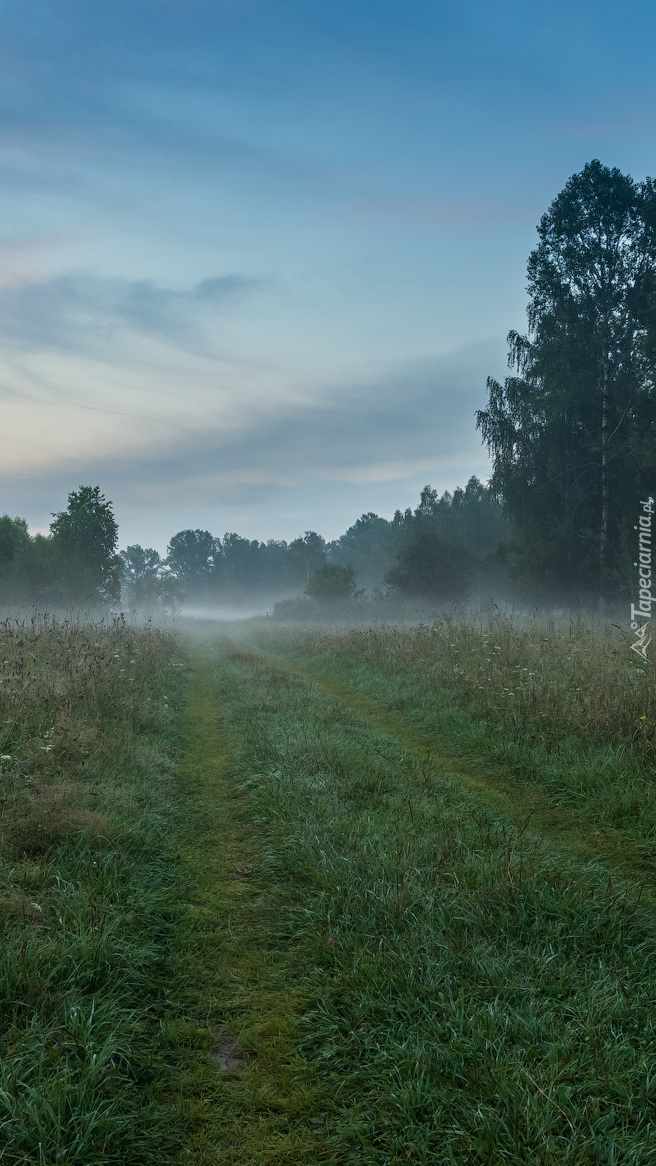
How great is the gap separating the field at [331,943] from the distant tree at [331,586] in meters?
35.5

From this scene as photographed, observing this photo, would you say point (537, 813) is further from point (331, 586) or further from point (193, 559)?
point (193, 559)

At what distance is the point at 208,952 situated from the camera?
3695 mm

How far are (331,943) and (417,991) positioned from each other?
2.24 feet

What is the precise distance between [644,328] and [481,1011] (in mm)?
25584

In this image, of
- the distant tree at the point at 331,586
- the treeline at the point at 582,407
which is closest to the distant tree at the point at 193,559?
the distant tree at the point at 331,586

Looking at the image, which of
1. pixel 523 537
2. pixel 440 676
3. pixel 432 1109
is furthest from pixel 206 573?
pixel 432 1109

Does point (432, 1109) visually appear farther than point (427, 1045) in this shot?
No

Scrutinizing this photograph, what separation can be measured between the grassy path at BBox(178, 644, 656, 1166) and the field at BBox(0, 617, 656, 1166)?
1cm

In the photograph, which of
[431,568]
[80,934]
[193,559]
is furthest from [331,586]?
[193,559]

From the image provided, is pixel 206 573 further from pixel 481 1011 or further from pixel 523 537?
pixel 481 1011

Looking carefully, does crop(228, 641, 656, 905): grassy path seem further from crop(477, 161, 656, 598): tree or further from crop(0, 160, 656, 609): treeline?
crop(477, 161, 656, 598): tree

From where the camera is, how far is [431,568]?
3959 centimetres

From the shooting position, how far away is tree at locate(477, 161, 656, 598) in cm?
2216

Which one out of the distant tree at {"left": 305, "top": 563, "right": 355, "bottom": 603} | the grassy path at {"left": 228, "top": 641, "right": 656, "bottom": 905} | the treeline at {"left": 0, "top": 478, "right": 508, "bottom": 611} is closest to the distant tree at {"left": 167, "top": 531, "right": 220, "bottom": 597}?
the treeline at {"left": 0, "top": 478, "right": 508, "bottom": 611}
